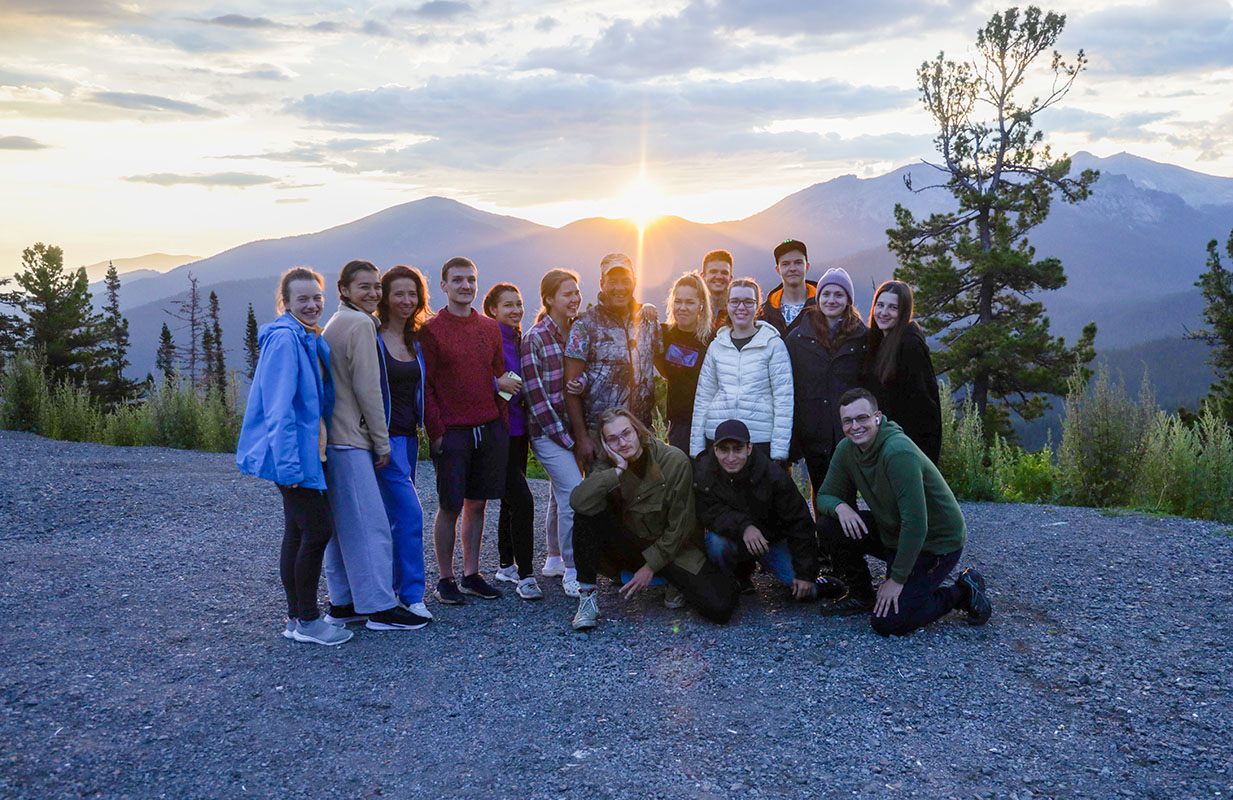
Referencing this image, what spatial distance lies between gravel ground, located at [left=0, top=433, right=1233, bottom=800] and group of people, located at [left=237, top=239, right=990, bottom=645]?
12.2 inches

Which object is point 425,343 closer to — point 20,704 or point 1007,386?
point 20,704

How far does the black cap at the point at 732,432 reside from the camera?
4.67 meters

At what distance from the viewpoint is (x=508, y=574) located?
18.9ft

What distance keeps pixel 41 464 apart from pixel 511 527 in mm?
8351

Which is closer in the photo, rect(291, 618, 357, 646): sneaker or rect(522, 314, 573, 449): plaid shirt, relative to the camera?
rect(291, 618, 357, 646): sneaker

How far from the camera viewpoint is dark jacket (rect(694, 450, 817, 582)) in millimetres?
4832

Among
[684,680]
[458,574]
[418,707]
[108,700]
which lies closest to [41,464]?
[458,574]

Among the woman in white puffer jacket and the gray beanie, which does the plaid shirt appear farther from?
the gray beanie

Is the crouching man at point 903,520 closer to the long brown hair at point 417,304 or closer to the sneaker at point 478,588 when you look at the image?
the sneaker at point 478,588

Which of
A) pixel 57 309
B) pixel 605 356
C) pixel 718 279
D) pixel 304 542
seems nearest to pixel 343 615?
pixel 304 542

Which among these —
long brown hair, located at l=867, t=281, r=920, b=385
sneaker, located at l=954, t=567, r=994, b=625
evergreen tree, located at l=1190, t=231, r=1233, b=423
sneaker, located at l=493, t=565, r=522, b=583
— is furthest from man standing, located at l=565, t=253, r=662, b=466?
evergreen tree, located at l=1190, t=231, r=1233, b=423

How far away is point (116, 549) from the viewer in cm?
Answer: 669

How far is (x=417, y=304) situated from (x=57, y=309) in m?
37.5

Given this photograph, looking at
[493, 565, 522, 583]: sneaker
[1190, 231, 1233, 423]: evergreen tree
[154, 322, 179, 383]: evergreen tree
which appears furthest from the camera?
[1190, 231, 1233, 423]: evergreen tree
